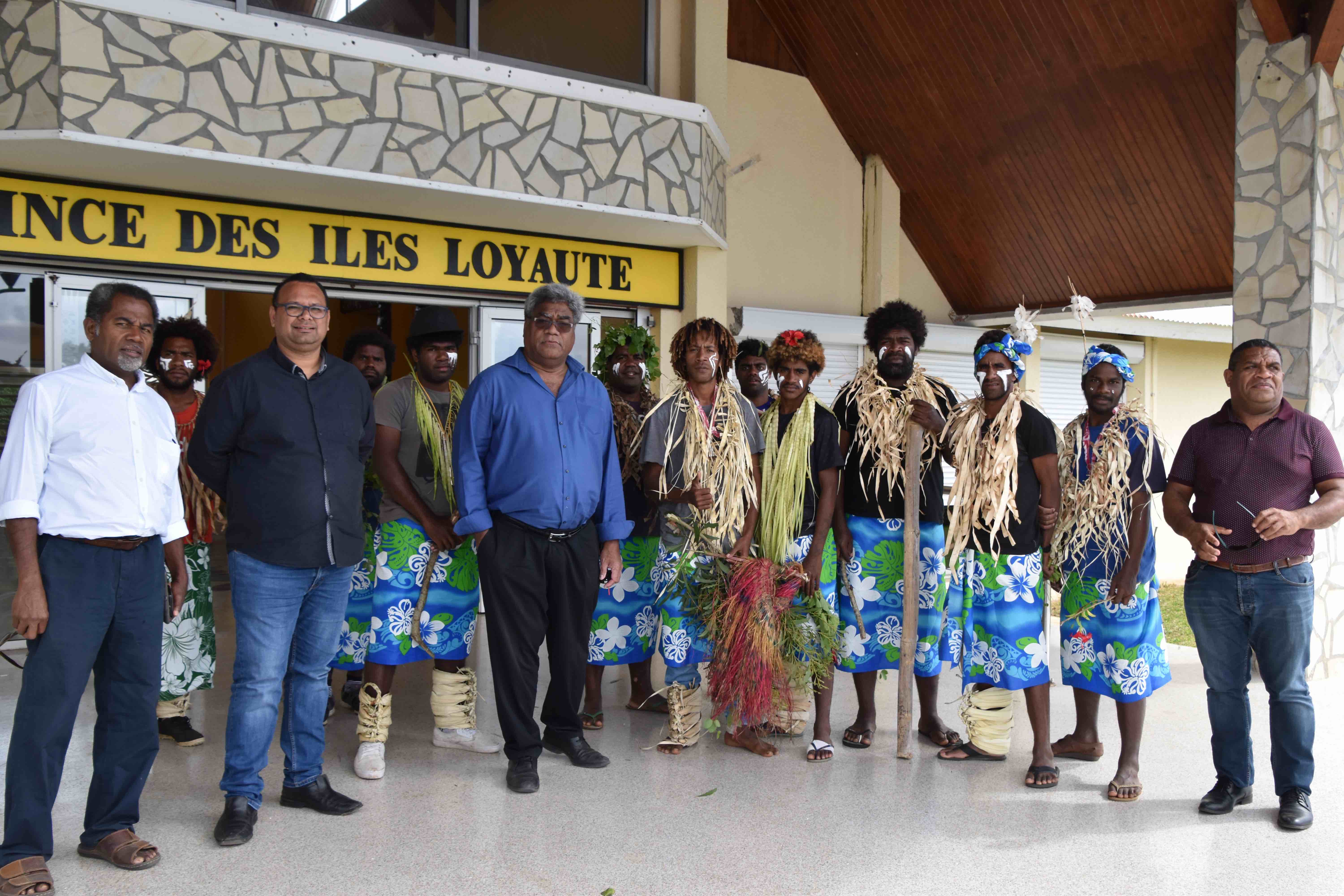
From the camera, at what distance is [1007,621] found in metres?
3.91

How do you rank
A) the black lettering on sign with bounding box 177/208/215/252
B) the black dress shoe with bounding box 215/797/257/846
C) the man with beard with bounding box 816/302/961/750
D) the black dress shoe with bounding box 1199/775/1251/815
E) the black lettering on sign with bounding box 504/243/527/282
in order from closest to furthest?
1. the black dress shoe with bounding box 215/797/257/846
2. the black dress shoe with bounding box 1199/775/1251/815
3. the man with beard with bounding box 816/302/961/750
4. the black lettering on sign with bounding box 177/208/215/252
5. the black lettering on sign with bounding box 504/243/527/282

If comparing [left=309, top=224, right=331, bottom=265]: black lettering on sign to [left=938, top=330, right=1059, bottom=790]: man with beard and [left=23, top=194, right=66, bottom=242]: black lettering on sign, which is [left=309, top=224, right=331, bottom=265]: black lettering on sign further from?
[left=938, top=330, right=1059, bottom=790]: man with beard

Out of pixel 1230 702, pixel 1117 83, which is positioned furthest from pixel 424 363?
pixel 1117 83

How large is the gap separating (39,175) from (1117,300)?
914cm

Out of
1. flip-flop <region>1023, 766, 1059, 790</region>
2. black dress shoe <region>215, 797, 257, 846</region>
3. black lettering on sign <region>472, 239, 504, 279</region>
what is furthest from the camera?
black lettering on sign <region>472, 239, 504, 279</region>

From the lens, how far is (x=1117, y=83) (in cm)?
805

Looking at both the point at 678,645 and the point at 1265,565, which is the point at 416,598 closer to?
the point at 678,645

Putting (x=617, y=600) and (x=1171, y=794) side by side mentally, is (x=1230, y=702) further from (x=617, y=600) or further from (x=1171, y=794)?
(x=617, y=600)

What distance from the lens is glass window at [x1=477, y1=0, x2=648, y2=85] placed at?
22.5 ft

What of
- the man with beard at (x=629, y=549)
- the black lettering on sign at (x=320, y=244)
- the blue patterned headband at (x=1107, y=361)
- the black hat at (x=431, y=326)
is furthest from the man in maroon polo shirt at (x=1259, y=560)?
the black lettering on sign at (x=320, y=244)

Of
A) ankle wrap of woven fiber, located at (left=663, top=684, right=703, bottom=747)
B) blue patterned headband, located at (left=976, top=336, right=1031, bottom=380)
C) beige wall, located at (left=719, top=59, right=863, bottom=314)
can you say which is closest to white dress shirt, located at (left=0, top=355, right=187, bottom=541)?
ankle wrap of woven fiber, located at (left=663, top=684, right=703, bottom=747)

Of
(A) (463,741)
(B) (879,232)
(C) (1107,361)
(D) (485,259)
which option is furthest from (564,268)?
(C) (1107,361)

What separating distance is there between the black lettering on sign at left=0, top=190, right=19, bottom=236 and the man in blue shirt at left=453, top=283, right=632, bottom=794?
3.73m

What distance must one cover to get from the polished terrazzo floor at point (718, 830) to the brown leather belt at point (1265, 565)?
2.90 feet
